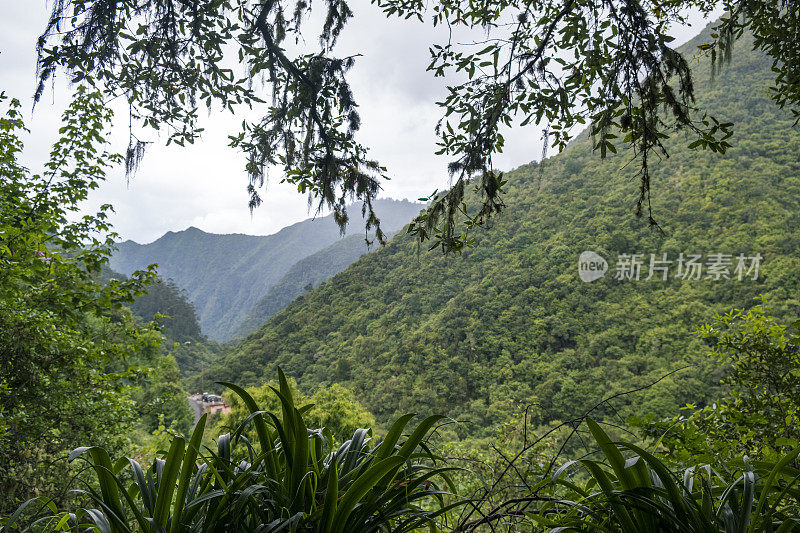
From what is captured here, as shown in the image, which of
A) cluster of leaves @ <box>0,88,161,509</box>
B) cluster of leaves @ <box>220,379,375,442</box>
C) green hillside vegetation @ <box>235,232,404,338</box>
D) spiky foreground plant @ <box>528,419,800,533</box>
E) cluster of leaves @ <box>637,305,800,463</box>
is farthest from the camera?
green hillside vegetation @ <box>235,232,404,338</box>

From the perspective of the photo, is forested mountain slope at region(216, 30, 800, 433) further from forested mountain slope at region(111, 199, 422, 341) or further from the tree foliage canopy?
forested mountain slope at region(111, 199, 422, 341)

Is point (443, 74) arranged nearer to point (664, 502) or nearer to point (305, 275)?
point (664, 502)

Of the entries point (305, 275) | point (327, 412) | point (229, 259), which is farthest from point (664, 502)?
point (229, 259)

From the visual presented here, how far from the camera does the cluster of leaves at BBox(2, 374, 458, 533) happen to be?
2.18ft

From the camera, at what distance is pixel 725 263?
2348 cm

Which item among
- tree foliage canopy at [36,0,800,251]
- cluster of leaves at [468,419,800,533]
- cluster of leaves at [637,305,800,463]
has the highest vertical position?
tree foliage canopy at [36,0,800,251]

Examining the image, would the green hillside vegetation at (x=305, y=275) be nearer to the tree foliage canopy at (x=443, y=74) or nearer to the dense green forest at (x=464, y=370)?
the dense green forest at (x=464, y=370)

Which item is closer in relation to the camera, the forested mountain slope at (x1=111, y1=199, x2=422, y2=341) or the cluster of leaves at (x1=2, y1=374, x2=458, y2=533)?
the cluster of leaves at (x1=2, y1=374, x2=458, y2=533)

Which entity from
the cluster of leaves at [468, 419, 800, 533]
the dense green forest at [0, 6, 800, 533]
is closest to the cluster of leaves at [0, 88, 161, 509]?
the dense green forest at [0, 6, 800, 533]

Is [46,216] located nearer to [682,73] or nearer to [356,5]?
[356,5]

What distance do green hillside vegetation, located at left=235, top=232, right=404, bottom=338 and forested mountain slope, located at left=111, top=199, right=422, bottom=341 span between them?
19.4m

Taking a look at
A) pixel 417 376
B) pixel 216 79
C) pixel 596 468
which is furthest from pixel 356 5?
pixel 417 376

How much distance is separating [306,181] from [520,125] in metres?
1.02

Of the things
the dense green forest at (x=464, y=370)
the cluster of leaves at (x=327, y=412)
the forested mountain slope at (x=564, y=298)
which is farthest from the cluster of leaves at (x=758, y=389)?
the forested mountain slope at (x=564, y=298)
